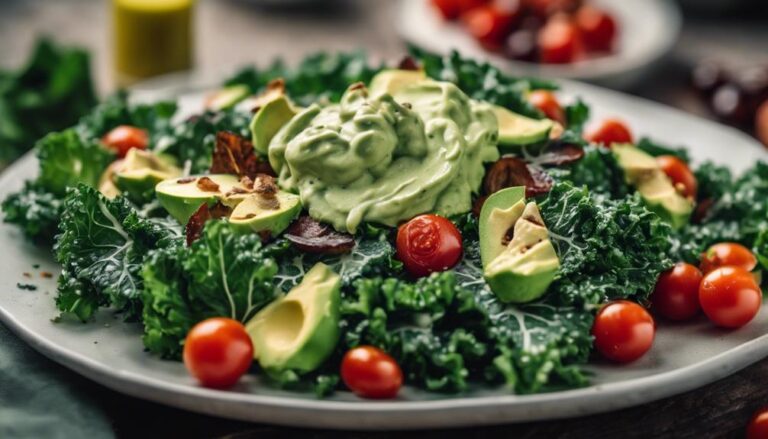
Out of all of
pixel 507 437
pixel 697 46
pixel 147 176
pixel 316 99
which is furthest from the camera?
pixel 697 46

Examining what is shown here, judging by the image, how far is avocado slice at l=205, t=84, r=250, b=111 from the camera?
5691mm

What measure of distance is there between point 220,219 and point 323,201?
45 cm

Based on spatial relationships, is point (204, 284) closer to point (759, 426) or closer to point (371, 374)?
point (371, 374)

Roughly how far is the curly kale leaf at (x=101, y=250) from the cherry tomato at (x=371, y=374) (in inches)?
40.5

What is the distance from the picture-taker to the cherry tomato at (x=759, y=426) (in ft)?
14.0

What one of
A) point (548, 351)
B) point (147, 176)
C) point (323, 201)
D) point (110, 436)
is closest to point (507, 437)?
point (548, 351)

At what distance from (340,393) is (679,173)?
2.47 metres

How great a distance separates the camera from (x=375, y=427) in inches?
147

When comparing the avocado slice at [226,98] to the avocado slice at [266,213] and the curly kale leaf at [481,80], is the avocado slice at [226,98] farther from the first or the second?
the avocado slice at [266,213]

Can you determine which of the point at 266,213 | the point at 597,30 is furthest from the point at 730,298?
the point at 597,30

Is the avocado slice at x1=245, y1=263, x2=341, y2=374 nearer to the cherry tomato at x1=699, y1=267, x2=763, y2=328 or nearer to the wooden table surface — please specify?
the cherry tomato at x1=699, y1=267, x2=763, y2=328

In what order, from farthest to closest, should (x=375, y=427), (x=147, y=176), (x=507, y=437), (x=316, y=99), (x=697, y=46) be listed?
1. (x=697, y=46)
2. (x=316, y=99)
3. (x=147, y=176)
4. (x=507, y=437)
5. (x=375, y=427)

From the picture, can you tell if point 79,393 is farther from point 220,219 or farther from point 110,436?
point 220,219

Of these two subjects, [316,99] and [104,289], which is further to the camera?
[316,99]
